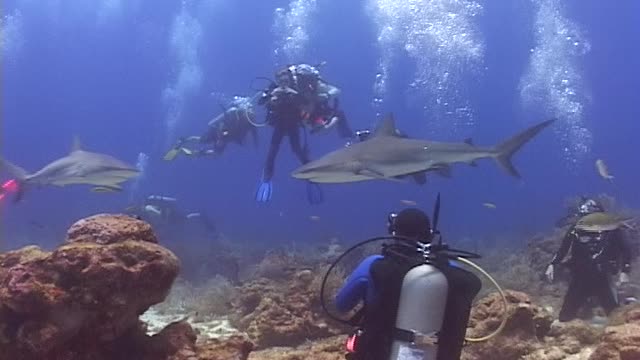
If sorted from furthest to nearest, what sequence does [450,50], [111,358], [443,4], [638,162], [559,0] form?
[638,162]
[559,0]
[450,50]
[443,4]
[111,358]

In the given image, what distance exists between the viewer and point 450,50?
60281mm

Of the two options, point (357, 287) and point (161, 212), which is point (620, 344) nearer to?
point (357, 287)

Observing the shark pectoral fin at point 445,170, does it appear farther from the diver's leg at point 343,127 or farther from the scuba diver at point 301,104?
the diver's leg at point 343,127

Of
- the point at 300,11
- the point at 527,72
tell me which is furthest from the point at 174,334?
the point at 527,72

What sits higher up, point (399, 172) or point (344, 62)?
point (344, 62)

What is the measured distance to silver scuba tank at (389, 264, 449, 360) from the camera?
12.3 feet

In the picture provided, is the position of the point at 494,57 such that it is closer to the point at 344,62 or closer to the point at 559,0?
the point at 344,62

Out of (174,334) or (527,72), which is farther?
(527,72)

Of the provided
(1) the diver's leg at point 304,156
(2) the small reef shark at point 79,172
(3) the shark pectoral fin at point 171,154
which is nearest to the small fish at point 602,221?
(1) the diver's leg at point 304,156

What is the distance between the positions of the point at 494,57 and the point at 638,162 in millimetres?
57855

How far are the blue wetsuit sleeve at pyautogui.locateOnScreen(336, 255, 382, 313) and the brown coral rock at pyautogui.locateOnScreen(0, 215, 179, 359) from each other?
5.42 feet

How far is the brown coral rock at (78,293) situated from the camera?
4617mm

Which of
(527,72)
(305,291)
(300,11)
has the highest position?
(527,72)

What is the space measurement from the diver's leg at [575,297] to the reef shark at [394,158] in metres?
2.10
